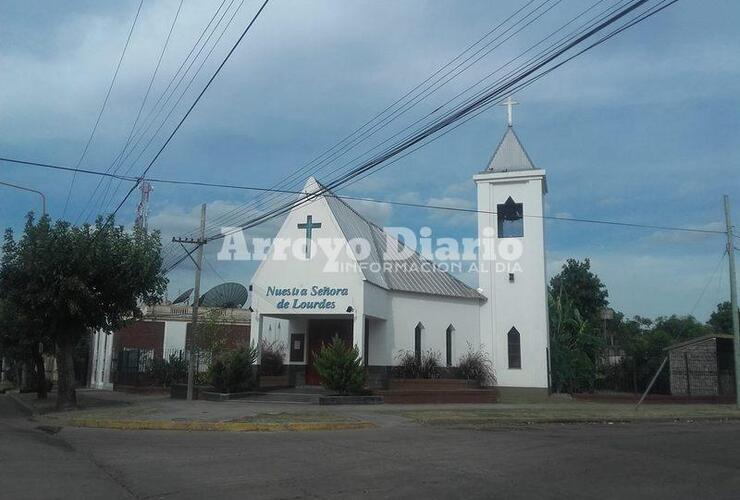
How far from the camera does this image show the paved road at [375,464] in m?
8.77

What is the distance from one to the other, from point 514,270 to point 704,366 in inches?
378

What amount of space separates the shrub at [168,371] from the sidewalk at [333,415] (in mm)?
8041

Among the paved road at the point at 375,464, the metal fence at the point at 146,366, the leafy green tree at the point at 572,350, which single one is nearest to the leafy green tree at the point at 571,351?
the leafy green tree at the point at 572,350

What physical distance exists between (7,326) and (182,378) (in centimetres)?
755

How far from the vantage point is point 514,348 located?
2828 cm

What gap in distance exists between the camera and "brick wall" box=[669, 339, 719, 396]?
96.8 feet

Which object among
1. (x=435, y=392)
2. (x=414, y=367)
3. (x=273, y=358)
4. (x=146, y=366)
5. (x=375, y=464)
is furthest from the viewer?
(x=146, y=366)

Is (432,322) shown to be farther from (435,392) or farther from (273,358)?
(273,358)

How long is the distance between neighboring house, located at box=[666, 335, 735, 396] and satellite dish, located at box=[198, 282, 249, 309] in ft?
78.5

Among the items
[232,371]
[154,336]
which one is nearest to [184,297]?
[154,336]

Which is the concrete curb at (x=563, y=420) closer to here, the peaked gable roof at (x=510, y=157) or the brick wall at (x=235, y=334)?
the peaked gable roof at (x=510, y=157)

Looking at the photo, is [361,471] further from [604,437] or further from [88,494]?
[604,437]

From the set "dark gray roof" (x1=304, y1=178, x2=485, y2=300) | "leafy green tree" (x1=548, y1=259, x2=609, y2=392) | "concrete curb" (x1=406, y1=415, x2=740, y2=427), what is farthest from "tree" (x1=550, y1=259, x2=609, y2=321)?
"concrete curb" (x1=406, y1=415, x2=740, y2=427)

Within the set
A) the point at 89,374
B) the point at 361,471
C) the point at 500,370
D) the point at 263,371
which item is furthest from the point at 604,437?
the point at 89,374
